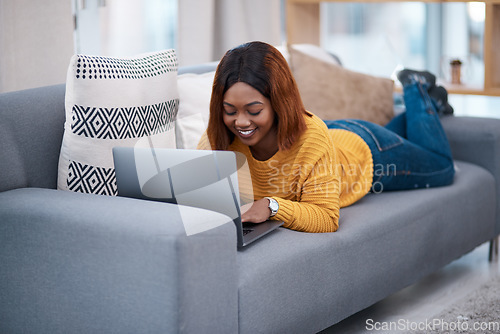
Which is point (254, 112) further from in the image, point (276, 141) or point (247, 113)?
point (276, 141)

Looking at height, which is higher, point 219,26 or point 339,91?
point 219,26

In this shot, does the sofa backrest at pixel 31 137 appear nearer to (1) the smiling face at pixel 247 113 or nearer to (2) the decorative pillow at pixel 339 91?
(1) the smiling face at pixel 247 113

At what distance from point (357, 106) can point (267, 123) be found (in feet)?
3.23

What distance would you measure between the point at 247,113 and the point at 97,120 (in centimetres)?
41

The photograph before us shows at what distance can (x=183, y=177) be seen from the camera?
1.75m

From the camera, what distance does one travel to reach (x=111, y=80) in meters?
2.05

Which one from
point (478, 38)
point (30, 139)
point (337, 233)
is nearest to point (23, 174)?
point (30, 139)

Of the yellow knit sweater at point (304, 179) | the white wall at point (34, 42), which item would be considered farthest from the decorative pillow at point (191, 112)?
the white wall at point (34, 42)

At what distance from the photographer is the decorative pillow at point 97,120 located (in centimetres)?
202

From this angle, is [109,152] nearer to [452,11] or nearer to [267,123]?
[267,123]

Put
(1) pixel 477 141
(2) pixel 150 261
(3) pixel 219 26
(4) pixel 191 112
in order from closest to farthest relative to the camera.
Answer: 1. (2) pixel 150 261
2. (4) pixel 191 112
3. (1) pixel 477 141
4. (3) pixel 219 26

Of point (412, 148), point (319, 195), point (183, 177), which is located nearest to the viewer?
point (183, 177)

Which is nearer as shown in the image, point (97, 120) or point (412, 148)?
point (97, 120)

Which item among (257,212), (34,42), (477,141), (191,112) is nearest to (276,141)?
(257,212)
